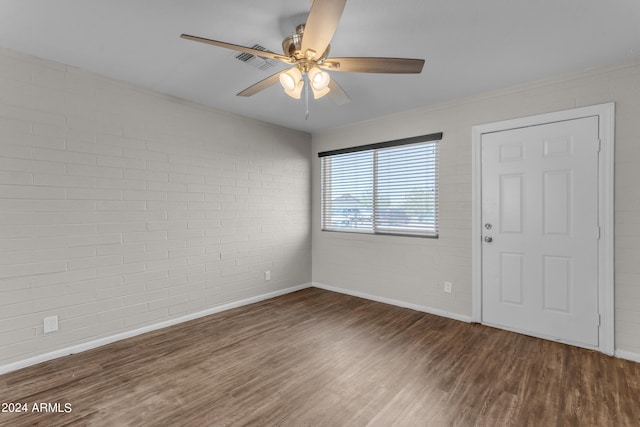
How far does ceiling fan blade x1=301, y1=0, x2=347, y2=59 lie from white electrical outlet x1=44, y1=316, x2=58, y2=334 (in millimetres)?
2945

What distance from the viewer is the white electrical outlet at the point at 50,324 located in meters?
2.52

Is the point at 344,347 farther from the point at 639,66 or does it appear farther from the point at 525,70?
the point at 639,66

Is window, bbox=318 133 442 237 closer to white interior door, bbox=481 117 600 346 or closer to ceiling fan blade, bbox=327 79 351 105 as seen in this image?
white interior door, bbox=481 117 600 346

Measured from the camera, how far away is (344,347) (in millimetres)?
2801

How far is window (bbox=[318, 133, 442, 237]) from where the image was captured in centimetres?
376

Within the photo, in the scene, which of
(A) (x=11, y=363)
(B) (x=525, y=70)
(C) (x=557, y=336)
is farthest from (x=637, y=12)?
(A) (x=11, y=363)

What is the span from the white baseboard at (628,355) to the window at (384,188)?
1.85m

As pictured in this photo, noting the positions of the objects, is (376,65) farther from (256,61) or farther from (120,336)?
(120,336)

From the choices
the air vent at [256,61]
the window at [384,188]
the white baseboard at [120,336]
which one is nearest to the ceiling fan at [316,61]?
the air vent at [256,61]

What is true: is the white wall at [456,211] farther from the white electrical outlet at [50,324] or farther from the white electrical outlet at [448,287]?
the white electrical outlet at [50,324]

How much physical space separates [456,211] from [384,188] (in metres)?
1.03

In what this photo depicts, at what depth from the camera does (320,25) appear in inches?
62.1

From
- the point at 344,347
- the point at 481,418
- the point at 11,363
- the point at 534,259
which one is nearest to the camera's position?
the point at 481,418

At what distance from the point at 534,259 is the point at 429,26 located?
2424mm
